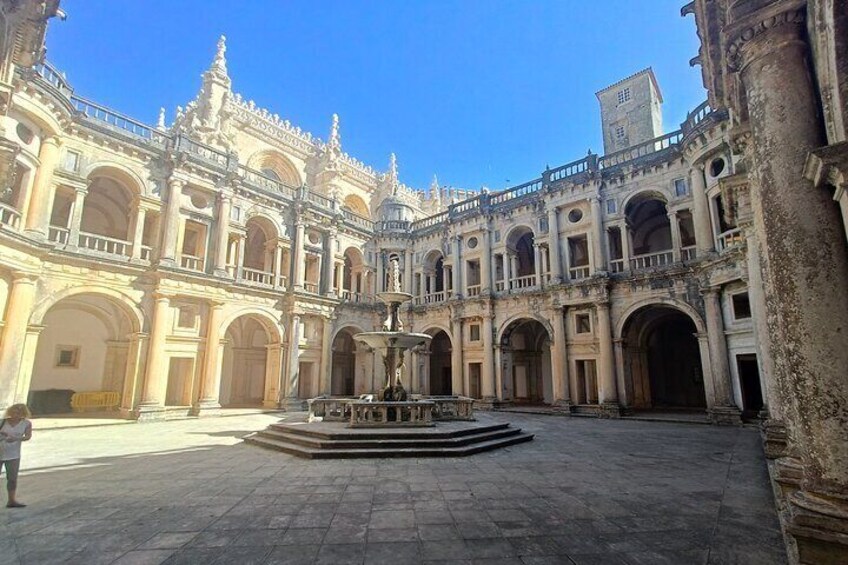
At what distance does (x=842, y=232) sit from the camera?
4.29 meters

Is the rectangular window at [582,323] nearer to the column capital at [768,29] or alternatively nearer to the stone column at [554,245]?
the stone column at [554,245]

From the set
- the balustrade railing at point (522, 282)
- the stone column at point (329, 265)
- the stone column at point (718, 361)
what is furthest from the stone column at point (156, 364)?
the stone column at point (718, 361)

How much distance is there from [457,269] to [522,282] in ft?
14.2

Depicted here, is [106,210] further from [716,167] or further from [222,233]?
[716,167]

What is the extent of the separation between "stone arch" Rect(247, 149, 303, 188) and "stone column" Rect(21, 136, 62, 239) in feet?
55.6

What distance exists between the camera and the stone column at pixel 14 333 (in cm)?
1440

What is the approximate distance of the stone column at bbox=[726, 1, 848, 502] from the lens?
404cm

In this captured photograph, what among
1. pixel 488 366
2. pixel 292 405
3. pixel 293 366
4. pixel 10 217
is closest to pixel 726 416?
pixel 488 366

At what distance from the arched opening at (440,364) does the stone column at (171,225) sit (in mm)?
17895

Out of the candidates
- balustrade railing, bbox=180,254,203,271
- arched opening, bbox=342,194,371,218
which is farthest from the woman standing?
arched opening, bbox=342,194,371,218

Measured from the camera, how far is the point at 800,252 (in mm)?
4375

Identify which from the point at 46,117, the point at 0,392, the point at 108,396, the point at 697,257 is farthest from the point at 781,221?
the point at 108,396

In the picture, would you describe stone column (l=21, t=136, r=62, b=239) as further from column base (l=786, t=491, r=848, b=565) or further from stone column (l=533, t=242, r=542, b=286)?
stone column (l=533, t=242, r=542, b=286)

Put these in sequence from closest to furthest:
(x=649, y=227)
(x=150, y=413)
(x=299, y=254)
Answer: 1. (x=150, y=413)
2. (x=649, y=227)
3. (x=299, y=254)
